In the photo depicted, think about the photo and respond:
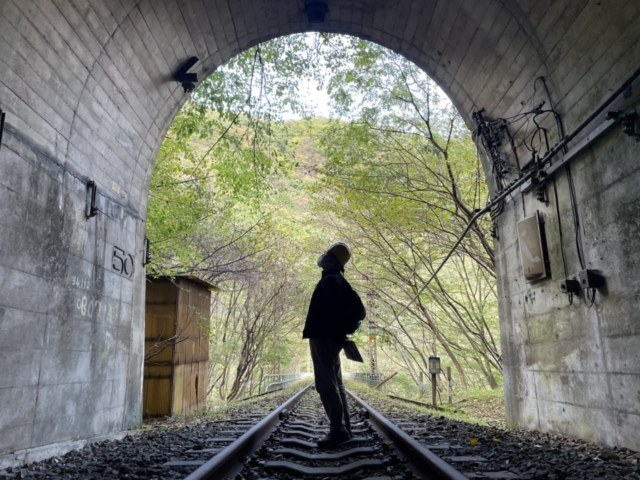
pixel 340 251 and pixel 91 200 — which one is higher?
pixel 91 200

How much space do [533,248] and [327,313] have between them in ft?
9.02

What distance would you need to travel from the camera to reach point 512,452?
12.6 feet

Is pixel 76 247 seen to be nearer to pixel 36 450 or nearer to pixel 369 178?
pixel 36 450

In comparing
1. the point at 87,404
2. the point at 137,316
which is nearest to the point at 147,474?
the point at 87,404

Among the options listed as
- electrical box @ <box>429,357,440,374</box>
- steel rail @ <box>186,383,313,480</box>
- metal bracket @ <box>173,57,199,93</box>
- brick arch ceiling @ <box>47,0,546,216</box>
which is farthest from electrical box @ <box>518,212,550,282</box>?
electrical box @ <box>429,357,440,374</box>

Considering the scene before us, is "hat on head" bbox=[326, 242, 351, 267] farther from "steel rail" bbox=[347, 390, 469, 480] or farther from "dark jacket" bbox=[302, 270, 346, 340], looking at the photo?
"steel rail" bbox=[347, 390, 469, 480]

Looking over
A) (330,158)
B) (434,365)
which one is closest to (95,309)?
(330,158)

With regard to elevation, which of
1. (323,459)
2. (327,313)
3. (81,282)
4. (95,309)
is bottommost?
(323,459)

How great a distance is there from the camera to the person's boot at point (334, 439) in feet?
13.6

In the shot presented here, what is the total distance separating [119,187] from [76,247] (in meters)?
1.40

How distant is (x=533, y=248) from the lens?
5.48 m

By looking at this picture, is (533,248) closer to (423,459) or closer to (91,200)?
(423,459)

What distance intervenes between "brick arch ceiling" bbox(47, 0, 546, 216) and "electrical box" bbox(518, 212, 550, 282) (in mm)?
1508

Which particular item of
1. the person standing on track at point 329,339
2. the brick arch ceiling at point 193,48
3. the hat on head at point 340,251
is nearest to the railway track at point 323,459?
the person standing on track at point 329,339
